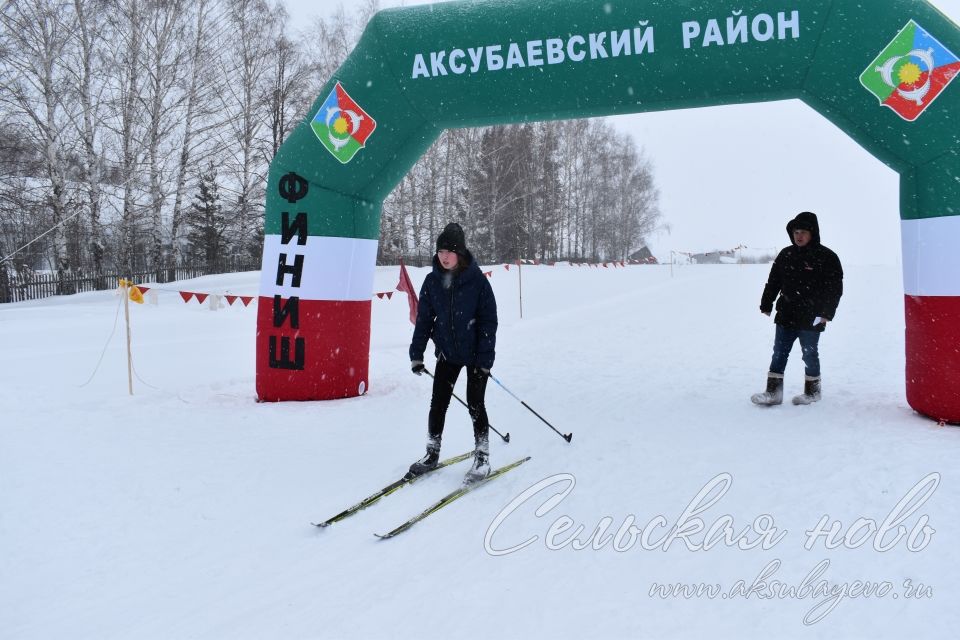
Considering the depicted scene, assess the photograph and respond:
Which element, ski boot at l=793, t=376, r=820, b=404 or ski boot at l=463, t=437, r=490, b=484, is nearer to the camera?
ski boot at l=463, t=437, r=490, b=484

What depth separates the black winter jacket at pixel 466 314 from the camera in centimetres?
440

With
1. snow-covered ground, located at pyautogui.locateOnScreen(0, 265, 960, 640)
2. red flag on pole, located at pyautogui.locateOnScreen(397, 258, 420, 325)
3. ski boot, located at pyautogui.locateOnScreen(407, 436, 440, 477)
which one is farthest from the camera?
red flag on pole, located at pyautogui.locateOnScreen(397, 258, 420, 325)

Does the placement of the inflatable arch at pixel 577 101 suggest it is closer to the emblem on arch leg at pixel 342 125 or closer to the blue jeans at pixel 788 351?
the emblem on arch leg at pixel 342 125

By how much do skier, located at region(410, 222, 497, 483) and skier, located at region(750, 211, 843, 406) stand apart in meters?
2.86

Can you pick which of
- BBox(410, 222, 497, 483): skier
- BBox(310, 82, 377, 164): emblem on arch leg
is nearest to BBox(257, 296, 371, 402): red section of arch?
BBox(310, 82, 377, 164): emblem on arch leg

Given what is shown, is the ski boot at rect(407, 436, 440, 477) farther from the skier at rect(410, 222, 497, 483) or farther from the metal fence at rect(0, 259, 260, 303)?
the metal fence at rect(0, 259, 260, 303)

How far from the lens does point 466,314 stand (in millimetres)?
4410

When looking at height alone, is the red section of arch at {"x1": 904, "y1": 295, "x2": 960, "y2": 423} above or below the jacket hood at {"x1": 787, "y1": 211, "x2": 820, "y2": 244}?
below

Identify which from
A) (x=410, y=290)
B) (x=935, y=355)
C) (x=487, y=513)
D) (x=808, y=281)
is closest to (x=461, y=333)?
(x=487, y=513)

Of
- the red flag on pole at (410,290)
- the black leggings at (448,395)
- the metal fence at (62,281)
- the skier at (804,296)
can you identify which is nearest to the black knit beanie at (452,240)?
the black leggings at (448,395)

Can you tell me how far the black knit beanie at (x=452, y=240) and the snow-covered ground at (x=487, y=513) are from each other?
1536mm

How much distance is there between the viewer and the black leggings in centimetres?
443

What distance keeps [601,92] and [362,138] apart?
230 cm

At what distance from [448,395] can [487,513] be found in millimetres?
1006
